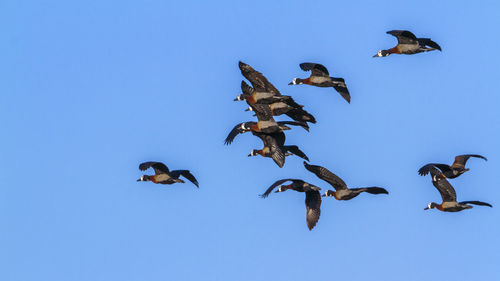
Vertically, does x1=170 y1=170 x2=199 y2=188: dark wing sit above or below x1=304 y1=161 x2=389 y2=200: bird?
above

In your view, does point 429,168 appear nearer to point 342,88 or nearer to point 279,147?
point 342,88

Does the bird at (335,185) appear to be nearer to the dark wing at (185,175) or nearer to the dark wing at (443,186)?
the dark wing at (443,186)

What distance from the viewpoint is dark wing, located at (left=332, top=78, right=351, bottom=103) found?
41844 mm

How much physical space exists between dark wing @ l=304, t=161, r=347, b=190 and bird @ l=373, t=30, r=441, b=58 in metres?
5.18

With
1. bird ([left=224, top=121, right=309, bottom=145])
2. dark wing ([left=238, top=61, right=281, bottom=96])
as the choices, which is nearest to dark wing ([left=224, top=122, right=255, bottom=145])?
bird ([left=224, top=121, right=309, bottom=145])

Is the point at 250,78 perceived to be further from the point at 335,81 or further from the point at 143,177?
the point at 143,177

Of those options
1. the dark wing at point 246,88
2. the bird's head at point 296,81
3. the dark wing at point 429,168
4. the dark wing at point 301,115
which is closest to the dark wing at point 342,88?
the bird's head at point 296,81

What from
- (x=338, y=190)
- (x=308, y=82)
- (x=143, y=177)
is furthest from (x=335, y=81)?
(x=143, y=177)

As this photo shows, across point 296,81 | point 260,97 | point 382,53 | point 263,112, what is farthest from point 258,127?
point 382,53

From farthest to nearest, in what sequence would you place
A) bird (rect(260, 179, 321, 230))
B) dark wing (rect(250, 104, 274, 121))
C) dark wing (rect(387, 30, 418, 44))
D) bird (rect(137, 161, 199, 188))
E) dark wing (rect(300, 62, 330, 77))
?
bird (rect(137, 161, 199, 188)) → bird (rect(260, 179, 321, 230)) → dark wing (rect(250, 104, 274, 121)) → dark wing (rect(387, 30, 418, 44)) → dark wing (rect(300, 62, 330, 77))

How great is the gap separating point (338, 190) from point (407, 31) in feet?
20.8

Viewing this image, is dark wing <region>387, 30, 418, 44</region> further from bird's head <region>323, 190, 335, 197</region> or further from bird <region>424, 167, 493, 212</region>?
bird's head <region>323, 190, 335, 197</region>

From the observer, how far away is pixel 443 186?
43875 millimetres

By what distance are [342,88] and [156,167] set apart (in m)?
7.78
